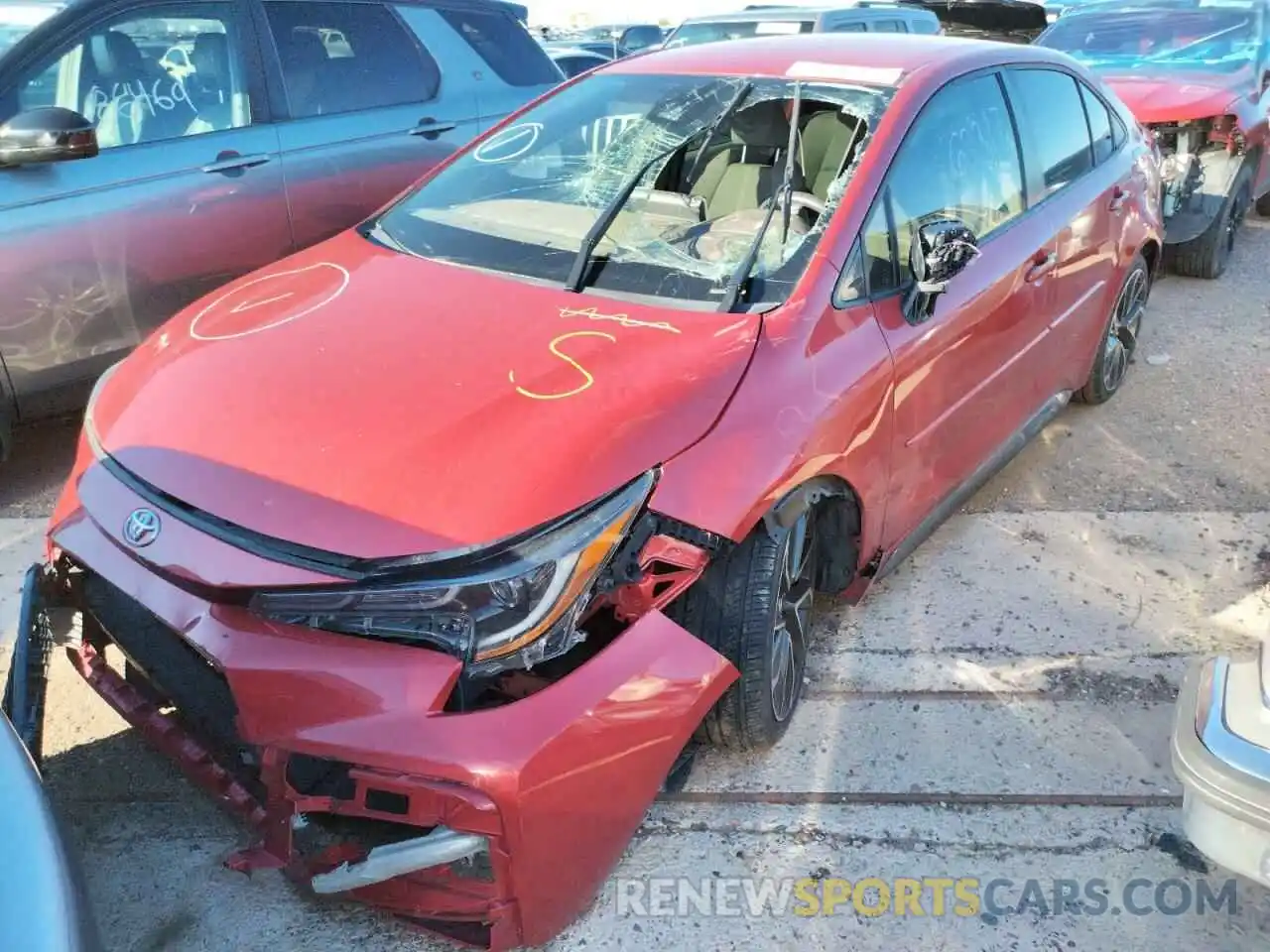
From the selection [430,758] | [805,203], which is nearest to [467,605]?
[430,758]

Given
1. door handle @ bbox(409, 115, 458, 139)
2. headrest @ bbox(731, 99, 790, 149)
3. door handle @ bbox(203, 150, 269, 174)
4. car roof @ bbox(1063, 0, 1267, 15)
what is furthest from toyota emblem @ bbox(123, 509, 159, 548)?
car roof @ bbox(1063, 0, 1267, 15)

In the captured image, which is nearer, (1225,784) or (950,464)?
(1225,784)

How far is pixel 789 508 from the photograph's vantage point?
2.34 metres

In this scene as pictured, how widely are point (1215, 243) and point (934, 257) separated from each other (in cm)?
485

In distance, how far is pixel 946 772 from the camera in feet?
8.48

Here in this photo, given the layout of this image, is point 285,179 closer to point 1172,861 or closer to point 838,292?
point 838,292

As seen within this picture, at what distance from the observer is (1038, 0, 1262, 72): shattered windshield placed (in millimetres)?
6777

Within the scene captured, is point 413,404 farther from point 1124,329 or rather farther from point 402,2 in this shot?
point 1124,329

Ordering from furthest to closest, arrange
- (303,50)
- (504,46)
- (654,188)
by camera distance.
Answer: (504,46) < (303,50) < (654,188)

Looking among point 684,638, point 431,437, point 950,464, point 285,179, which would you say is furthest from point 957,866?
point 285,179

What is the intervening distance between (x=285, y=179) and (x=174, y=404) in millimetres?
2325

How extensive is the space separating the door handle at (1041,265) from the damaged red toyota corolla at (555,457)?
2 centimetres

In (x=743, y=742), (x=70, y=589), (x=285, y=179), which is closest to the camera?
(x=70, y=589)

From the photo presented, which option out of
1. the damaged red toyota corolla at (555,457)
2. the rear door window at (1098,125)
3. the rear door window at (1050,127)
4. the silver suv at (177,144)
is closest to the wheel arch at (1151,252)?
the rear door window at (1098,125)
